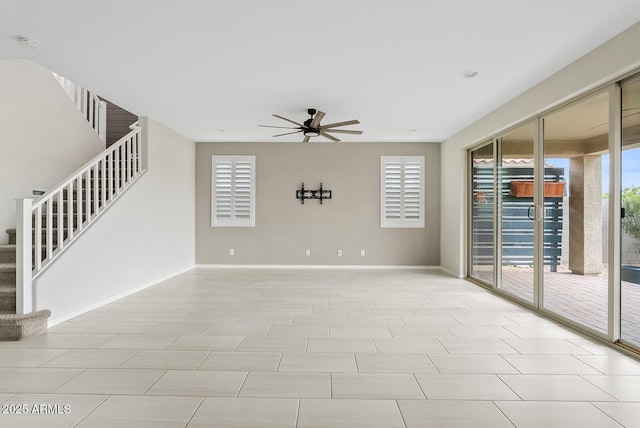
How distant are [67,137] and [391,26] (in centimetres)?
541

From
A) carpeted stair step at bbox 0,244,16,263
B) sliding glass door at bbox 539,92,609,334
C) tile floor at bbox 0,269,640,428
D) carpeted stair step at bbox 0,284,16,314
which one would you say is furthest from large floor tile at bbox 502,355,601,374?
carpeted stair step at bbox 0,244,16,263

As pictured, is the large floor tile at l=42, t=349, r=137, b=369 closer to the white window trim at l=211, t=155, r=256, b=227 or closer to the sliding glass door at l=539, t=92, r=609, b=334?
the sliding glass door at l=539, t=92, r=609, b=334

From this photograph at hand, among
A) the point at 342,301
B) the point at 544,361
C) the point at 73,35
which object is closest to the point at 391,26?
the point at 73,35

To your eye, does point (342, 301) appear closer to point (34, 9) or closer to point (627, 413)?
point (627, 413)

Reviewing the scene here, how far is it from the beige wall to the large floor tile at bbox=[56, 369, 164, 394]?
195 inches

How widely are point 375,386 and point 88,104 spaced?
6909 millimetres

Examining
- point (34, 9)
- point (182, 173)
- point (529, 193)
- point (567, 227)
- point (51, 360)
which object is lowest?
point (51, 360)

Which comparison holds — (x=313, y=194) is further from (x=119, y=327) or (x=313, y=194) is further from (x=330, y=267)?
(x=119, y=327)

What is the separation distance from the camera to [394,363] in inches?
107

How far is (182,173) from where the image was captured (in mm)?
6871

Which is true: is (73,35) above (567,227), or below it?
above

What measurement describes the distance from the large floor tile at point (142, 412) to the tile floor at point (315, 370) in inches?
0.4

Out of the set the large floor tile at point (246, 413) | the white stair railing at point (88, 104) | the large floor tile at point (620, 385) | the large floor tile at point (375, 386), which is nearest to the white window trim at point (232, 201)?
the white stair railing at point (88, 104)

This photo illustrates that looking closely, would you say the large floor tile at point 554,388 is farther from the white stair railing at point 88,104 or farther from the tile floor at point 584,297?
the white stair railing at point 88,104
